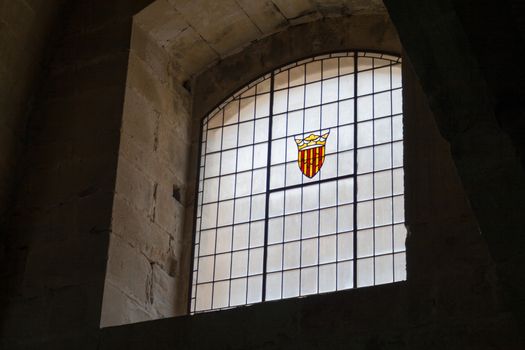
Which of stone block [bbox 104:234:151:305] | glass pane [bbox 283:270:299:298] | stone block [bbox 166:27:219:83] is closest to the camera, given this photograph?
stone block [bbox 104:234:151:305]

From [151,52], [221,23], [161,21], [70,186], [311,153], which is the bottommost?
[70,186]

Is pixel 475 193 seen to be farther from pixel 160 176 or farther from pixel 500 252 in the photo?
pixel 160 176

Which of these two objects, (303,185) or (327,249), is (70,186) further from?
(327,249)

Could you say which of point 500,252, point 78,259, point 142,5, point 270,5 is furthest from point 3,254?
point 500,252

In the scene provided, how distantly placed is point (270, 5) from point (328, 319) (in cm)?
Result: 323

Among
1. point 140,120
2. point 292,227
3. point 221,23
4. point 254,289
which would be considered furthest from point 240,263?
point 221,23

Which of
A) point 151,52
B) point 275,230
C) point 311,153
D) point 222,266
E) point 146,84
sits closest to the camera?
point 275,230

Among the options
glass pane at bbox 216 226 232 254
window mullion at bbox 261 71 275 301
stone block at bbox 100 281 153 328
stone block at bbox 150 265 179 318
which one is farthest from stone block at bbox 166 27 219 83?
stone block at bbox 100 281 153 328

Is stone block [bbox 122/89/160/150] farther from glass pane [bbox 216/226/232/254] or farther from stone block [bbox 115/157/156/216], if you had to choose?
glass pane [bbox 216/226/232/254]

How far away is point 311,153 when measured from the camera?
9.66m

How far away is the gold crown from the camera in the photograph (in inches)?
380

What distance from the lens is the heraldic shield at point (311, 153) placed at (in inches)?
377

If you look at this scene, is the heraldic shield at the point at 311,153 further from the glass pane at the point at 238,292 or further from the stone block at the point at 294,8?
the stone block at the point at 294,8

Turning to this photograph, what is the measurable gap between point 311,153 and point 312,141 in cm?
10
